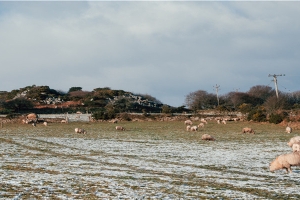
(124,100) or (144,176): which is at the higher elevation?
(124,100)

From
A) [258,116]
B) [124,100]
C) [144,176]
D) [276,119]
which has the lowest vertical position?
[144,176]

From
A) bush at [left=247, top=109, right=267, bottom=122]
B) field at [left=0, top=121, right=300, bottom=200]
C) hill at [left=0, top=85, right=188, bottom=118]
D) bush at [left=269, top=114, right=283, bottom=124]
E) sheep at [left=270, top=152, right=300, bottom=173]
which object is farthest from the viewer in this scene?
hill at [left=0, top=85, right=188, bottom=118]

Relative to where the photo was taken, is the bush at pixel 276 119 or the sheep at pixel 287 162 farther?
the bush at pixel 276 119

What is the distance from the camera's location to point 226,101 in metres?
122

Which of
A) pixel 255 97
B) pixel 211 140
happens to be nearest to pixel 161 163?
pixel 211 140

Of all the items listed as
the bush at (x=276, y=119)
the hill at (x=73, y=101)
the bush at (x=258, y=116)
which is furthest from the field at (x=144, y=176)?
the hill at (x=73, y=101)

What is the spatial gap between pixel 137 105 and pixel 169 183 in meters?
100

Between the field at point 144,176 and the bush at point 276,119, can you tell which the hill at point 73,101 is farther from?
the field at point 144,176

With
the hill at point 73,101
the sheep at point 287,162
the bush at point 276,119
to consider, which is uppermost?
the hill at point 73,101

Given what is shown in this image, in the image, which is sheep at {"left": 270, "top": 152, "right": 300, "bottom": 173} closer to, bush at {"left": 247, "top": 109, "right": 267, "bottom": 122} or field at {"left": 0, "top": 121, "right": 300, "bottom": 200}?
field at {"left": 0, "top": 121, "right": 300, "bottom": 200}

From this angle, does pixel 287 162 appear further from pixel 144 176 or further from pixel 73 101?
pixel 73 101

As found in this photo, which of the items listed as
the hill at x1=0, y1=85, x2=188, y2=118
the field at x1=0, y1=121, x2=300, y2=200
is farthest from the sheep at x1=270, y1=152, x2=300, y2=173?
the hill at x1=0, y1=85, x2=188, y2=118

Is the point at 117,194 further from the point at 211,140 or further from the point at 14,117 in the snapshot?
the point at 14,117

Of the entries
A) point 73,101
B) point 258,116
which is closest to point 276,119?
point 258,116
